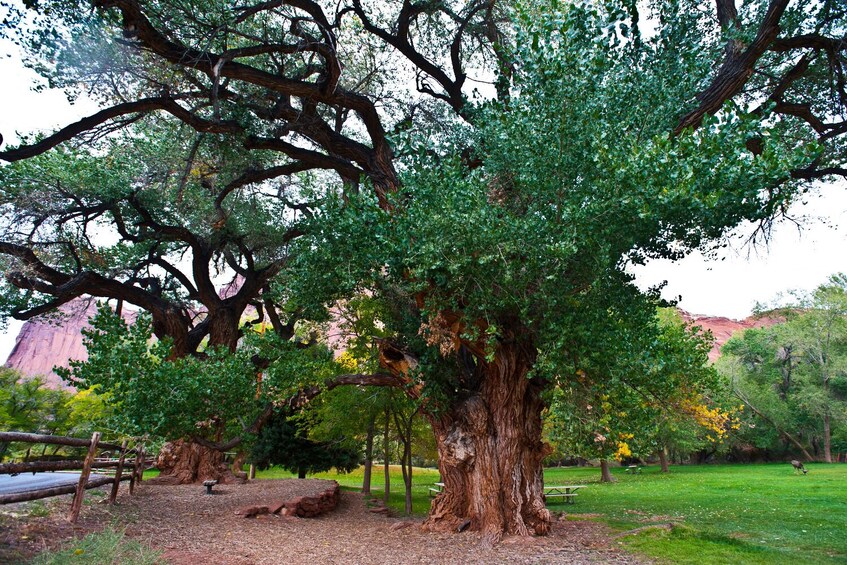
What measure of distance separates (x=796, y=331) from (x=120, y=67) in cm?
4258

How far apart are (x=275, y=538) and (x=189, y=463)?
1024 cm

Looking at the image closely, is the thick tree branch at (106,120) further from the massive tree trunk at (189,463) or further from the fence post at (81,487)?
the massive tree trunk at (189,463)

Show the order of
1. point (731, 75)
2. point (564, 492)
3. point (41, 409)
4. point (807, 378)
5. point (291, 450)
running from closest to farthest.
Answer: point (731, 75)
point (564, 492)
point (291, 450)
point (41, 409)
point (807, 378)

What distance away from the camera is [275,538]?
9656 millimetres

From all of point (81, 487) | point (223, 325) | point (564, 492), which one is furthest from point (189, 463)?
point (564, 492)

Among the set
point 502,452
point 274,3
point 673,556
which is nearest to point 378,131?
point 274,3

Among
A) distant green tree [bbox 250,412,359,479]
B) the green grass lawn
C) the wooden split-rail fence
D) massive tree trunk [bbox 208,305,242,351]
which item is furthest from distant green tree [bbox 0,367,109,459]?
the green grass lawn

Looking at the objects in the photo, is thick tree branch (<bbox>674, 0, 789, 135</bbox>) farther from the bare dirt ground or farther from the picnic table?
the picnic table

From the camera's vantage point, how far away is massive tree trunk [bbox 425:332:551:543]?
9273 millimetres

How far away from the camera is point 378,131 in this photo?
10883 mm

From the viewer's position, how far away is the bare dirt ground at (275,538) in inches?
270

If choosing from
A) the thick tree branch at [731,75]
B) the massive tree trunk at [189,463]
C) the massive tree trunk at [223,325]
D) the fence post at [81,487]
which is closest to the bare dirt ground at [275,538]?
the fence post at [81,487]

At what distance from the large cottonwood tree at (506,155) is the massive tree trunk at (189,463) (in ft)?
36.3

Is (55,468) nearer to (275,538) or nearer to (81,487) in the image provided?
(81,487)
